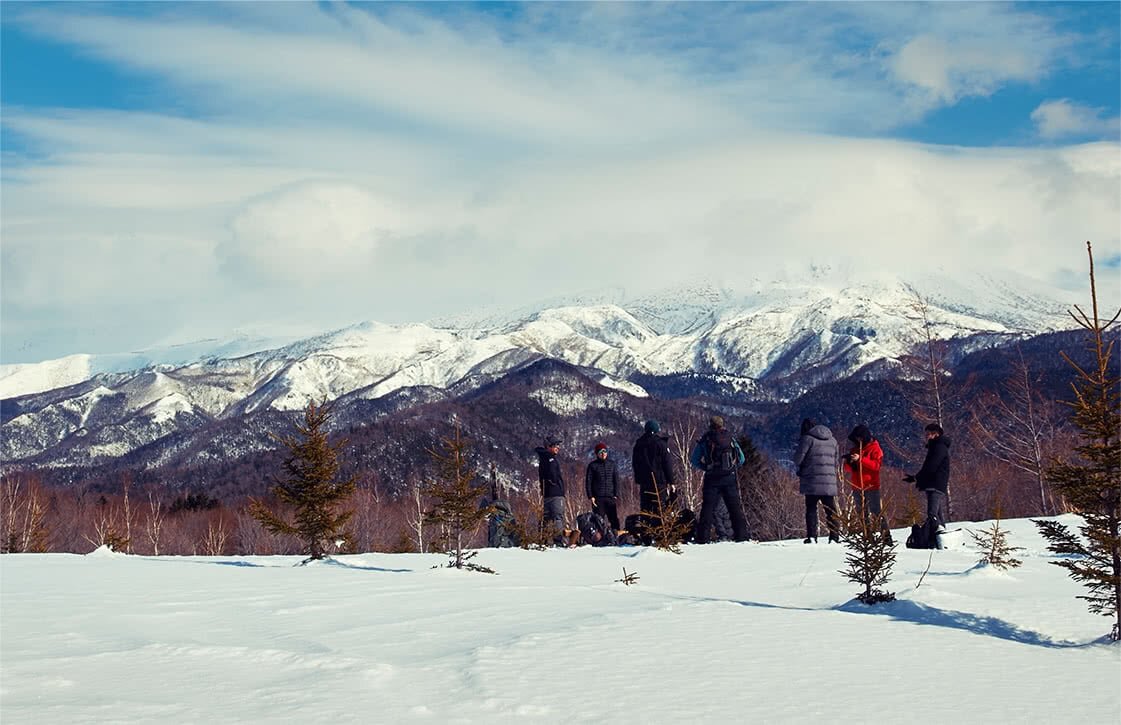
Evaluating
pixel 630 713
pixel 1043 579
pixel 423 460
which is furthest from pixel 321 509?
pixel 423 460

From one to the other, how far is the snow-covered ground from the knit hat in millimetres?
3240

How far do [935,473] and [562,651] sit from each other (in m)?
8.85

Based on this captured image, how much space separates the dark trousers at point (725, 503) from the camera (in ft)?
46.7

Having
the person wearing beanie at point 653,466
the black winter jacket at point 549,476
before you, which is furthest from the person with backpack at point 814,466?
the black winter jacket at point 549,476

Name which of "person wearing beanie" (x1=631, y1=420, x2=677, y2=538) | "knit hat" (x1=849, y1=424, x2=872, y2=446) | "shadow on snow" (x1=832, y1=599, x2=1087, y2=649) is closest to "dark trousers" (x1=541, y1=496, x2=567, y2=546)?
"person wearing beanie" (x1=631, y1=420, x2=677, y2=538)

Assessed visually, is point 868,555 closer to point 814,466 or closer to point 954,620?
point 954,620

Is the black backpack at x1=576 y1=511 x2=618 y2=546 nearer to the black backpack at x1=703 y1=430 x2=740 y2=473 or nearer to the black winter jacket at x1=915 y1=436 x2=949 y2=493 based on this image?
the black backpack at x1=703 y1=430 x2=740 y2=473

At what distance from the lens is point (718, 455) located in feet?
46.1

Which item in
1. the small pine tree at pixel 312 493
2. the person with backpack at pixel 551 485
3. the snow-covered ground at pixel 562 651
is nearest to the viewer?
the snow-covered ground at pixel 562 651

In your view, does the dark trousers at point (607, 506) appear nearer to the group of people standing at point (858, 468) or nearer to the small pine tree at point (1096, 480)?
the group of people standing at point (858, 468)

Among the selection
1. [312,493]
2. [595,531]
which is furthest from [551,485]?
[312,493]

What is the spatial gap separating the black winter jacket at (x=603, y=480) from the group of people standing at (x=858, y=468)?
321 cm

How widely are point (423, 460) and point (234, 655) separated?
150m

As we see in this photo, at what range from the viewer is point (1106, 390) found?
260 inches
